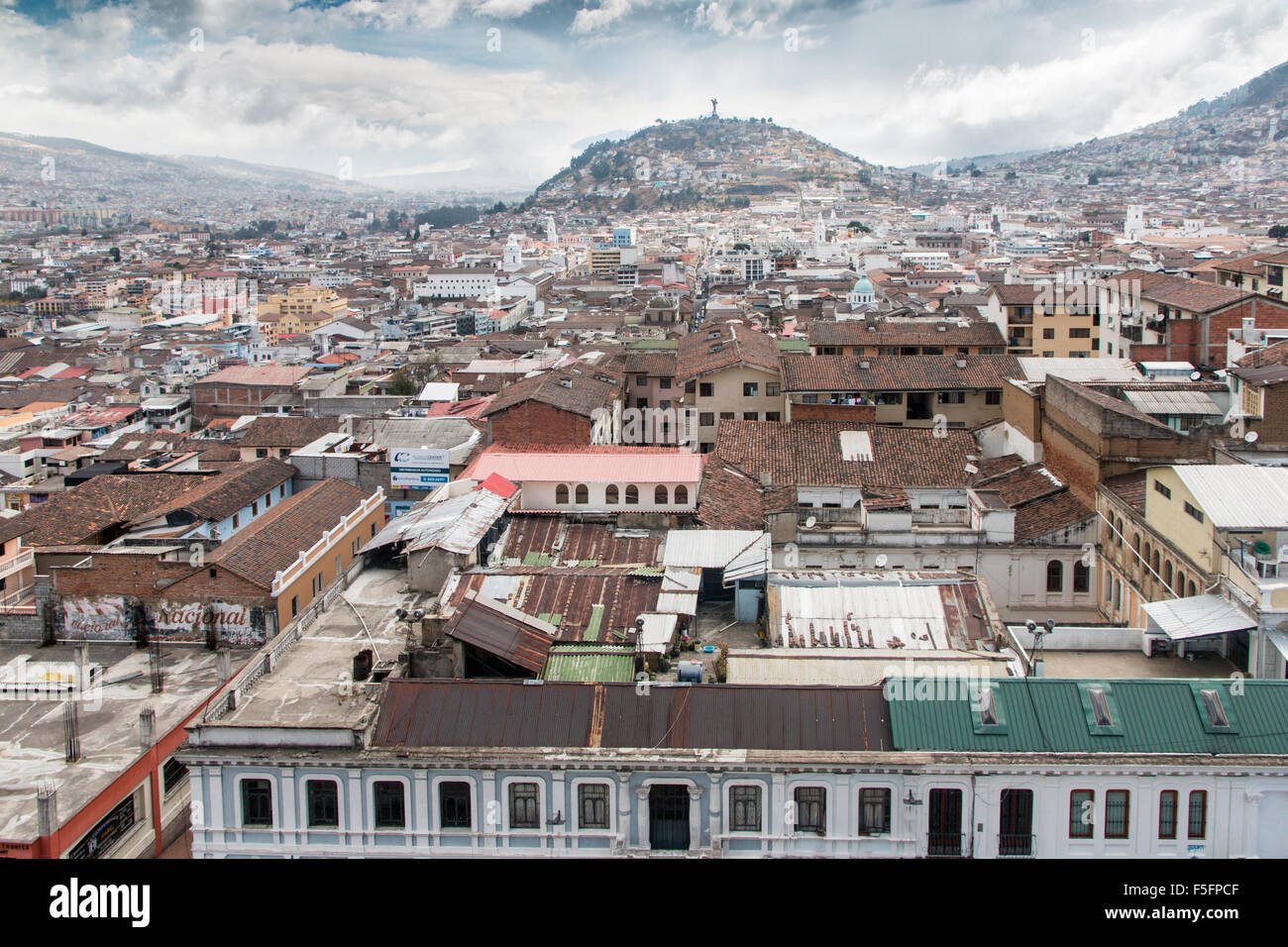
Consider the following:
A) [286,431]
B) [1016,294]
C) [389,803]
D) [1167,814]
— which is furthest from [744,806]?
[1016,294]

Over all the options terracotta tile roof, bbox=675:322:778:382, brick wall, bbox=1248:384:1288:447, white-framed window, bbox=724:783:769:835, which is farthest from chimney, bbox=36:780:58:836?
terracotta tile roof, bbox=675:322:778:382

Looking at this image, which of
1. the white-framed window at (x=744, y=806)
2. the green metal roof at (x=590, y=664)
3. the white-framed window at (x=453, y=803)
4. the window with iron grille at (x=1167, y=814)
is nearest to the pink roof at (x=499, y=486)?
the green metal roof at (x=590, y=664)

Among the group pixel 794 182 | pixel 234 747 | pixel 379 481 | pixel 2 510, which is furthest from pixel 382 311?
pixel 794 182

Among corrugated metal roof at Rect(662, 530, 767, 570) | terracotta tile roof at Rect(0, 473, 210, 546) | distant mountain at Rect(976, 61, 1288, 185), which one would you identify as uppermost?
distant mountain at Rect(976, 61, 1288, 185)

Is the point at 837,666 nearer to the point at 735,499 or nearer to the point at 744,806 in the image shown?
the point at 744,806

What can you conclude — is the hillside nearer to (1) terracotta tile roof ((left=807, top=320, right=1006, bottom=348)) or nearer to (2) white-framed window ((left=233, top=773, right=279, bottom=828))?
(1) terracotta tile roof ((left=807, top=320, right=1006, bottom=348))

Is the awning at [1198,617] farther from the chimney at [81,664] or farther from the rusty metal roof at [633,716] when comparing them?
the chimney at [81,664]
